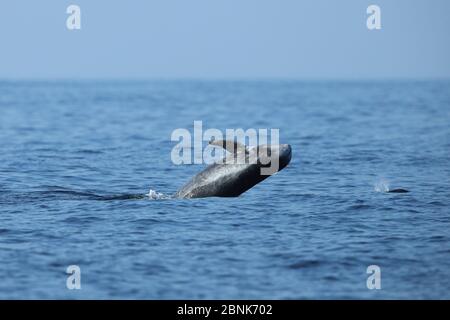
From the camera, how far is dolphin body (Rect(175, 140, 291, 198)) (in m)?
24.3

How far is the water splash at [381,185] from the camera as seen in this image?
3025 centimetres

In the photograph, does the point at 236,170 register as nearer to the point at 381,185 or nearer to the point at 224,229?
the point at 224,229

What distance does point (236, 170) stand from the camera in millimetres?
24859

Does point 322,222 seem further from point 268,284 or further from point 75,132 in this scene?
point 75,132

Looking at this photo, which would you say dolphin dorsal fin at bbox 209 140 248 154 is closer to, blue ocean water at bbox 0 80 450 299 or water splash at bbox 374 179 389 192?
blue ocean water at bbox 0 80 450 299

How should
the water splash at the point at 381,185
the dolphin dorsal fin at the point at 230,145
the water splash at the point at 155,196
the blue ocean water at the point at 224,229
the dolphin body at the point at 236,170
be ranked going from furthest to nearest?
the water splash at the point at 381,185 < the water splash at the point at 155,196 < the dolphin body at the point at 236,170 < the dolphin dorsal fin at the point at 230,145 < the blue ocean water at the point at 224,229

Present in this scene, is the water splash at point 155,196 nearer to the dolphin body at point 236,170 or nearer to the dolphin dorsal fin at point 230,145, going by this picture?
the dolphin body at point 236,170

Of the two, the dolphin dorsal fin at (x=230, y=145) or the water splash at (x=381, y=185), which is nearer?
the dolphin dorsal fin at (x=230, y=145)

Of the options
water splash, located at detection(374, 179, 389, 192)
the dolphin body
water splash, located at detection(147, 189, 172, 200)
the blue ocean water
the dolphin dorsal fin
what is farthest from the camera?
water splash, located at detection(374, 179, 389, 192)

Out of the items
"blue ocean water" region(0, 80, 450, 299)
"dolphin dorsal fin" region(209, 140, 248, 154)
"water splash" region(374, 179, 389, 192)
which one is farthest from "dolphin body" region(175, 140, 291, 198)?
"water splash" region(374, 179, 389, 192)

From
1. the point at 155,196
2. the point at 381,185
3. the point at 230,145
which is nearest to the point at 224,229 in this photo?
the point at 230,145

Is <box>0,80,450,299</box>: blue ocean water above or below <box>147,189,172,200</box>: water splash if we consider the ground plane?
below

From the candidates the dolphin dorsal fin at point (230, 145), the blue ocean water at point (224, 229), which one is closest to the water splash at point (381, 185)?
the blue ocean water at point (224, 229)
